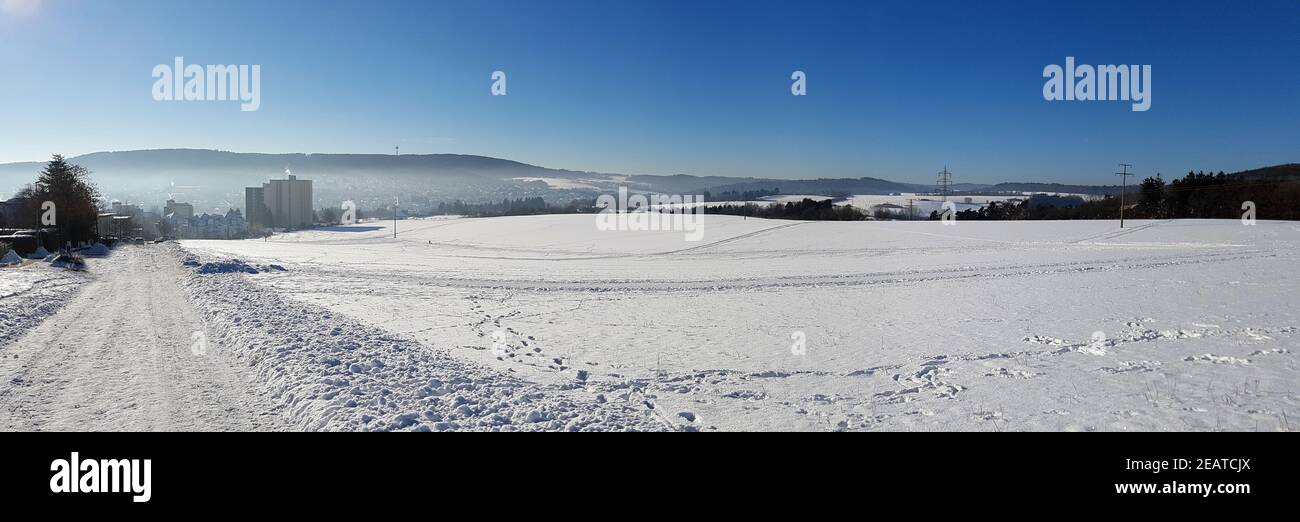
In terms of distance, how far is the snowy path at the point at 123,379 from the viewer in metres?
7.00

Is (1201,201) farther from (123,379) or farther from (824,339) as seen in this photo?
(123,379)

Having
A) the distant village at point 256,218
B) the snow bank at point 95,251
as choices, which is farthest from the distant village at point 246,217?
the snow bank at point 95,251

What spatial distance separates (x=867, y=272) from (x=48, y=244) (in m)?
58.3

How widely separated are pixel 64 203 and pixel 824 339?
223ft

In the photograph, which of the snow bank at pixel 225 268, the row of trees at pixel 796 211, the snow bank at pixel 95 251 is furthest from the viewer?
the row of trees at pixel 796 211

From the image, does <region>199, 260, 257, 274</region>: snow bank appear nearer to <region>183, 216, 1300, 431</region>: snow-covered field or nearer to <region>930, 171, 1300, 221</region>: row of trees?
<region>183, 216, 1300, 431</region>: snow-covered field

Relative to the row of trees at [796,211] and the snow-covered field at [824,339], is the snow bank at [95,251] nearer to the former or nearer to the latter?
the snow-covered field at [824,339]

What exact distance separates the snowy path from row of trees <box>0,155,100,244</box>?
51950 millimetres

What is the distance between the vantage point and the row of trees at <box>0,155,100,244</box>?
52.0 m

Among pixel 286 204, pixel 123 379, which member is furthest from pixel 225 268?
pixel 286 204

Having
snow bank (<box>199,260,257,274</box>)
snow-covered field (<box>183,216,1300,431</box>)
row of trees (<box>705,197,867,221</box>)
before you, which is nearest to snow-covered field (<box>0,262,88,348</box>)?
snow-covered field (<box>183,216,1300,431</box>)

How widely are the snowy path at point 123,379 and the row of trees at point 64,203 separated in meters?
51.9

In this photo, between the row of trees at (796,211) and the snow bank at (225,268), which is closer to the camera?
the snow bank at (225,268)
